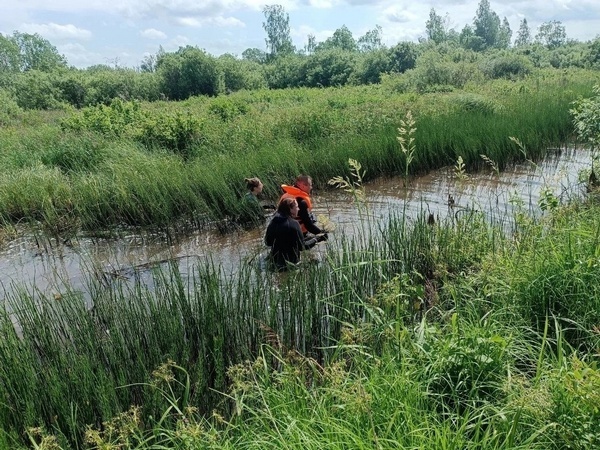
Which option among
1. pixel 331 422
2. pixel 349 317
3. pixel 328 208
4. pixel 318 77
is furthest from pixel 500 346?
pixel 318 77

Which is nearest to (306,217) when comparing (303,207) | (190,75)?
(303,207)

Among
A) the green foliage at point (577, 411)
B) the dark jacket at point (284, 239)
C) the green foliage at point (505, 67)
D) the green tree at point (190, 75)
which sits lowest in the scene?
the green foliage at point (577, 411)

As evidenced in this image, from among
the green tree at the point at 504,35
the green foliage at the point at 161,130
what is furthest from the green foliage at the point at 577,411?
the green tree at the point at 504,35

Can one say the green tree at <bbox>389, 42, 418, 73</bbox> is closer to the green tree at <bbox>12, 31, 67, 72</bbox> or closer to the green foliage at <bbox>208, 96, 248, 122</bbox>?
the green foliage at <bbox>208, 96, 248, 122</bbox>

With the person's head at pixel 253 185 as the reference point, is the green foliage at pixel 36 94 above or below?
above

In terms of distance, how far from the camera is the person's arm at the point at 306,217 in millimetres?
7398

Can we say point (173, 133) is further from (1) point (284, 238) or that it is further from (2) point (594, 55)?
(2) point (594, 55)

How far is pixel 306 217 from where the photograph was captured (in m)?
7.43

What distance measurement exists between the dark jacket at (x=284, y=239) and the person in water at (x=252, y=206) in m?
2.07

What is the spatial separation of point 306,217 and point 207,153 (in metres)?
5.34

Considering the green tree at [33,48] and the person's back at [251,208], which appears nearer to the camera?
the person's back at [251,208]

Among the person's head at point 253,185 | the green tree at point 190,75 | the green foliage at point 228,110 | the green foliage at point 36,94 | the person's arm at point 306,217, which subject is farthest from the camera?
the green tree at point 190,75

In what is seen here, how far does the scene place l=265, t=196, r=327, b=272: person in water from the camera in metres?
6.37

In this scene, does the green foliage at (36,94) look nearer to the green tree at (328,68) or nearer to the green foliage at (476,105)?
the green tree at (328,68)
